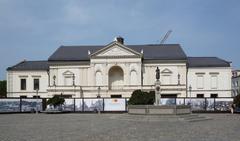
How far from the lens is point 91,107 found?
5456 centimetres

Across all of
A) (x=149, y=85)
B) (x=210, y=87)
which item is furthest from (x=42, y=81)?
(x=210, y=87)

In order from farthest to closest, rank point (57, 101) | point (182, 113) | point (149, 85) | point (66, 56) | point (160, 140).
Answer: point (66, 56), point (149, 85), point (57, 101), point (182, 113), point (160, 140)

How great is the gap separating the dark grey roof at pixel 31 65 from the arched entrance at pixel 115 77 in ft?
47.7

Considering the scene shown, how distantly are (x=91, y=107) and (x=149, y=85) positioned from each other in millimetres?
23002

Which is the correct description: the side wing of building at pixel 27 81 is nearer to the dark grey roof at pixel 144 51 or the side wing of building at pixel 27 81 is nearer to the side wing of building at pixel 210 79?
the dark grey roof at pixel 144 51

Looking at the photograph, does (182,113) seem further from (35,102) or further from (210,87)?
(210,87)

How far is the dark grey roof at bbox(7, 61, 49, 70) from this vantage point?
272ft

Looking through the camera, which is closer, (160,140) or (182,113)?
(160,140)

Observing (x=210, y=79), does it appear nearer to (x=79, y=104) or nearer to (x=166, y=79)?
(x=166, y=79)

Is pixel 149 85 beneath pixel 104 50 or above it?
beneath

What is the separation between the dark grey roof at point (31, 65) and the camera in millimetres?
82812

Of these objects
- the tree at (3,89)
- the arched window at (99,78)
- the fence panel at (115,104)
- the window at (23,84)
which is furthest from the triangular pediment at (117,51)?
the tree at (3,89)

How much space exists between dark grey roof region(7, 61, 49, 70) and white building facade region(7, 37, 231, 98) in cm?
21

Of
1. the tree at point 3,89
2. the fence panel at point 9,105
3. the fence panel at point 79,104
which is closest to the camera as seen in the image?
the fence panel at point 9,105
